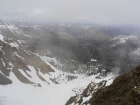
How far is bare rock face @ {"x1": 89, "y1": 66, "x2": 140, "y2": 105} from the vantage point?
1652 cm

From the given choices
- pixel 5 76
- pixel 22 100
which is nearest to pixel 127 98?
pixel 22 100

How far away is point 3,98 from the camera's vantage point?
80.8 metres

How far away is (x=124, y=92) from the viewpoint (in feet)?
64.3

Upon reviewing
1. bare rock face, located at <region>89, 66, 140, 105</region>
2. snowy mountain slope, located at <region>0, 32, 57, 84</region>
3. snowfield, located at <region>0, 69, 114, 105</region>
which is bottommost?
snowfield, located at <region>0, 69, 114, 105</region>

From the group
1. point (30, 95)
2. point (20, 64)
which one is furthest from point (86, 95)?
point (20, 64)

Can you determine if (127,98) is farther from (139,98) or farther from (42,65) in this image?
(42,65)

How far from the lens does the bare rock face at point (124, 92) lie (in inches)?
650

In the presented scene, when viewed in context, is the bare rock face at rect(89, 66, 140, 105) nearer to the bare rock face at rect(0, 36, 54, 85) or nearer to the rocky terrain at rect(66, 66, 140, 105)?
the rocky terrain at rect(66, 66, 140, 105)

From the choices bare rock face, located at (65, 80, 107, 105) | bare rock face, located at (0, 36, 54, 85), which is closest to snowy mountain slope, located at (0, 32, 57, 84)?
bare rock face, located at (0, 36, 54, 85)

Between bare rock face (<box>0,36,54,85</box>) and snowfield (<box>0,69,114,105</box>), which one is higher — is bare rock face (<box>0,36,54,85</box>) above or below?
above

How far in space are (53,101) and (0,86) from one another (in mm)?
29777

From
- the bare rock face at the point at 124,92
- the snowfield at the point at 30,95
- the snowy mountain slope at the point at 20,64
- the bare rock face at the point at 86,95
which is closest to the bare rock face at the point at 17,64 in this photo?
the snowy mountain slope at the point at 20,64

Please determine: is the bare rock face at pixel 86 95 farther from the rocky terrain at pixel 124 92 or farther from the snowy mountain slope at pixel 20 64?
the snowy mountain slope at pixel 20 64

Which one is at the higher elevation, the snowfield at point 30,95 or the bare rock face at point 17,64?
the bare rock face at point 17,64
